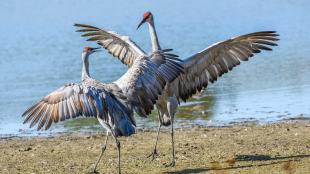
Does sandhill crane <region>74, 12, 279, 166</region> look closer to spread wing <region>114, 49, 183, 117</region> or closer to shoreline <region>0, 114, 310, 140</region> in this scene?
spread wing <region>114, 49, 183, 117</region>

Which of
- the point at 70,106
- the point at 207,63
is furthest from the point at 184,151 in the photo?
the point at 70,106

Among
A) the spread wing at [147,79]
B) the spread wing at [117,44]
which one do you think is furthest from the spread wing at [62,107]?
the spread wing at [117,44]

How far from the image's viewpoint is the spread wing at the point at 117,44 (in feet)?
41.7

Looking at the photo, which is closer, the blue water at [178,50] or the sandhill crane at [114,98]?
the sandhill crane at [114,98]

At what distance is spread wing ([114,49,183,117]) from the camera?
10.3m

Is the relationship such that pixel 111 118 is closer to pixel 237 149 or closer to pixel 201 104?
pixel 237 149

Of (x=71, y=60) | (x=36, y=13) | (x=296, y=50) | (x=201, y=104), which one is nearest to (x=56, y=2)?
(x=36, y=13)

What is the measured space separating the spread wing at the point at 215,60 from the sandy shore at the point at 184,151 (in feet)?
3.16

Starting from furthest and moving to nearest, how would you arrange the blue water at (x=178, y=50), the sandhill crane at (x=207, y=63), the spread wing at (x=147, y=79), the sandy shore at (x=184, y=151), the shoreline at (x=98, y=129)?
the blue water at (x=178, y=50) < the shoreline at (x=98, y=129) < the sandhill crane at (x=207, y=63) < the sandy shore at (x=184, y=151) < the spread wing at (x=147, y=79)

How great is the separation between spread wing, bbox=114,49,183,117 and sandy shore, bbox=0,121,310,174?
3.14 feet

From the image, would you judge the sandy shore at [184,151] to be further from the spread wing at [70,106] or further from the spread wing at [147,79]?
the spread wing at [70,106]

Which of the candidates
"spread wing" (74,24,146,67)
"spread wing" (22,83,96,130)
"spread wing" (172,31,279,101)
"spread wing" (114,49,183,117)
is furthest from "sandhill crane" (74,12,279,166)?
"spread wing" (22,83,96,130)

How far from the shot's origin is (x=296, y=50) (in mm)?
24281

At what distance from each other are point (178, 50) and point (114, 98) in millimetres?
15193
